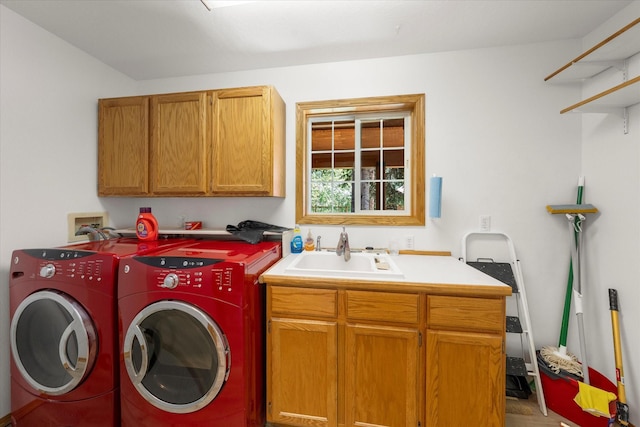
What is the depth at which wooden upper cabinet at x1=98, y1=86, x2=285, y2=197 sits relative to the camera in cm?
186

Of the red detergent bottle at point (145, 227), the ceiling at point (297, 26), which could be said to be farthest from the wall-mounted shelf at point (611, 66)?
the red detergent bottle at point (145, 227)

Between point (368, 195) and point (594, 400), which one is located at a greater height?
point (368, 195)

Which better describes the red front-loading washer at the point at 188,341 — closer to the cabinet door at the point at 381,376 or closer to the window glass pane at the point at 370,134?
the cabinet door at the point at 381,376

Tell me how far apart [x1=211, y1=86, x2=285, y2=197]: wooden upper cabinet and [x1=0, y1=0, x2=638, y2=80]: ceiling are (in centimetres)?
39

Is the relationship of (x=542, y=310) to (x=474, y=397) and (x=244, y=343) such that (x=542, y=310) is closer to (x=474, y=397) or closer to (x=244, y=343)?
(x=474, y=397)

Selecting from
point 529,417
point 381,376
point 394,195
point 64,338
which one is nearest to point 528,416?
point 529,417

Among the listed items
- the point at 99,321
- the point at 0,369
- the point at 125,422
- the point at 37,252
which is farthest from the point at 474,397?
the point at 0,369

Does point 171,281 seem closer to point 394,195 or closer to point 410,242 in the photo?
point 410,242

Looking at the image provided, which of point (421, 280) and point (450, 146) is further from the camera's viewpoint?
point (450, 146)

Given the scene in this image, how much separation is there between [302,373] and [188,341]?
652 mm

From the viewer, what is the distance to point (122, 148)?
2045 mm

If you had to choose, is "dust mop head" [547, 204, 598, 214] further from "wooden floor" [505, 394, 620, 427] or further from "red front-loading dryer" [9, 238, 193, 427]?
"red front-loading dryer" [9, 238, 193, 427]

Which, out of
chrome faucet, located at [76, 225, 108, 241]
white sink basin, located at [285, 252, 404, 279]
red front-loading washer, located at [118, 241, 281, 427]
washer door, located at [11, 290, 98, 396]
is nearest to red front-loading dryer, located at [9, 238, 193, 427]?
washer door, located at [11, 290, 98, 396]

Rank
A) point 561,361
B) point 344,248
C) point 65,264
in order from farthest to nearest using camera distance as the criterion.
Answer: point 344,248, point 561,361, point 65,264
